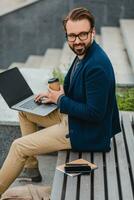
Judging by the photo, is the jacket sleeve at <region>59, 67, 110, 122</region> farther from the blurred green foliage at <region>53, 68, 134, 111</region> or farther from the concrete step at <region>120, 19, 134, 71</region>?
the concrete step at <region>120, 19, 134, 71</region>

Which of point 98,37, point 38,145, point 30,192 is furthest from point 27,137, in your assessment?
point 98,37

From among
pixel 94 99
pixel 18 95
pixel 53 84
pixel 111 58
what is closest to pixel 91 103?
pixel 94 99

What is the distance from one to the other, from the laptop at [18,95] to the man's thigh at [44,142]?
0.20 metres

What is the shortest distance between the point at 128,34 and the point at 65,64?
128 cm

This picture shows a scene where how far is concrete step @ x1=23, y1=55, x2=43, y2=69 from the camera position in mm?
9000

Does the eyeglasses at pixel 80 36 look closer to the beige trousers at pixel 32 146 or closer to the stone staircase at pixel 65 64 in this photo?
the beige trousers at pixel 32 146

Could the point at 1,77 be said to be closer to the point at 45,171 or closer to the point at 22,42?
the point at 45,171

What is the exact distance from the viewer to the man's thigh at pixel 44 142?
4180 millimetres

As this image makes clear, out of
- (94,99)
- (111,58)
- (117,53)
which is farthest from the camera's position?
(117,53)

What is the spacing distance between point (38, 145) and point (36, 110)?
339mm

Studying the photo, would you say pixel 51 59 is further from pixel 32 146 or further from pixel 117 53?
pixel 32 146

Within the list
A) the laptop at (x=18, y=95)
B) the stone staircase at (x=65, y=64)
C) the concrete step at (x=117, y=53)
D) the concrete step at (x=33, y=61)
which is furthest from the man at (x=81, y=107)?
the concrete step at (x=33, y=61)

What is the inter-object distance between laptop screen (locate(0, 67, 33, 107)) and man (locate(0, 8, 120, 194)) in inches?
7.9

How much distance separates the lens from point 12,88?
14.8ft
